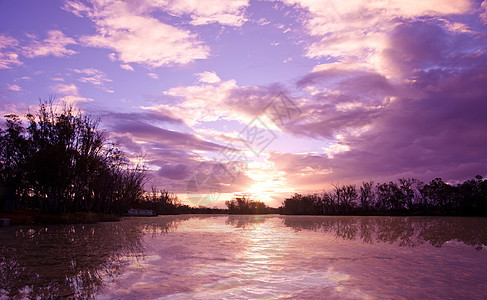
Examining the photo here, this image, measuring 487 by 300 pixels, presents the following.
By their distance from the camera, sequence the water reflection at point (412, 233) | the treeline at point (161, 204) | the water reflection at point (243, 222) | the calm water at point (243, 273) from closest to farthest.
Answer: the calm water at point (243, 273)
the water reflection at point (412, 233)
the water reflection at point (243, 222)
the treeline at point (161, 204)

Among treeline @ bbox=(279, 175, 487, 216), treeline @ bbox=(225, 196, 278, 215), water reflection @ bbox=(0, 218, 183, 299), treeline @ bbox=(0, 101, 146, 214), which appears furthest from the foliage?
water reflection @ bbox=(0, 218, 183, 299)

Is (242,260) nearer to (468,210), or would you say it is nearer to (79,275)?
(79,275)

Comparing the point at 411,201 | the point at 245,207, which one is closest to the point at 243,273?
the point at 411,201

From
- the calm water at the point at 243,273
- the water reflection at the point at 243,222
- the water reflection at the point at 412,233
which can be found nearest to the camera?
the calm water at the point at 243,273

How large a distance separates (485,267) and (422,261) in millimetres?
1282

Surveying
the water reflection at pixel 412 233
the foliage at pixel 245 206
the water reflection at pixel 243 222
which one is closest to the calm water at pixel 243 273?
the water reflection at pixel 412 233

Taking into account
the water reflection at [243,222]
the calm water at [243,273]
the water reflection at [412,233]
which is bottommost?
the water reflection at [243,222]

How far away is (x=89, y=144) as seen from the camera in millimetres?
31094

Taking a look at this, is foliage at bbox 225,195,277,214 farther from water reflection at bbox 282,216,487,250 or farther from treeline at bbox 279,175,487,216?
water reflection at bbox 282,216,487,250

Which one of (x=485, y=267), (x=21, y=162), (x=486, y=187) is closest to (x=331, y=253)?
(x=485, y=267)

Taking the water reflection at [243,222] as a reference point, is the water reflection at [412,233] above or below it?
above

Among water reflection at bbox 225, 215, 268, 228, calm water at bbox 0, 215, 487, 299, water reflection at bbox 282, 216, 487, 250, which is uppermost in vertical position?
calm water at bbox 0, 215, 487, 299

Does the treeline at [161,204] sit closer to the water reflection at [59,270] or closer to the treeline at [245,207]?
the treeline at [245,207]

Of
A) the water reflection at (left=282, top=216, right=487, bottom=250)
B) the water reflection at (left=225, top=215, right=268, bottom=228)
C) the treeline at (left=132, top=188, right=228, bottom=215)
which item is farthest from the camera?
the treeline at (left=132, top=188, right=228, bottom=215)
